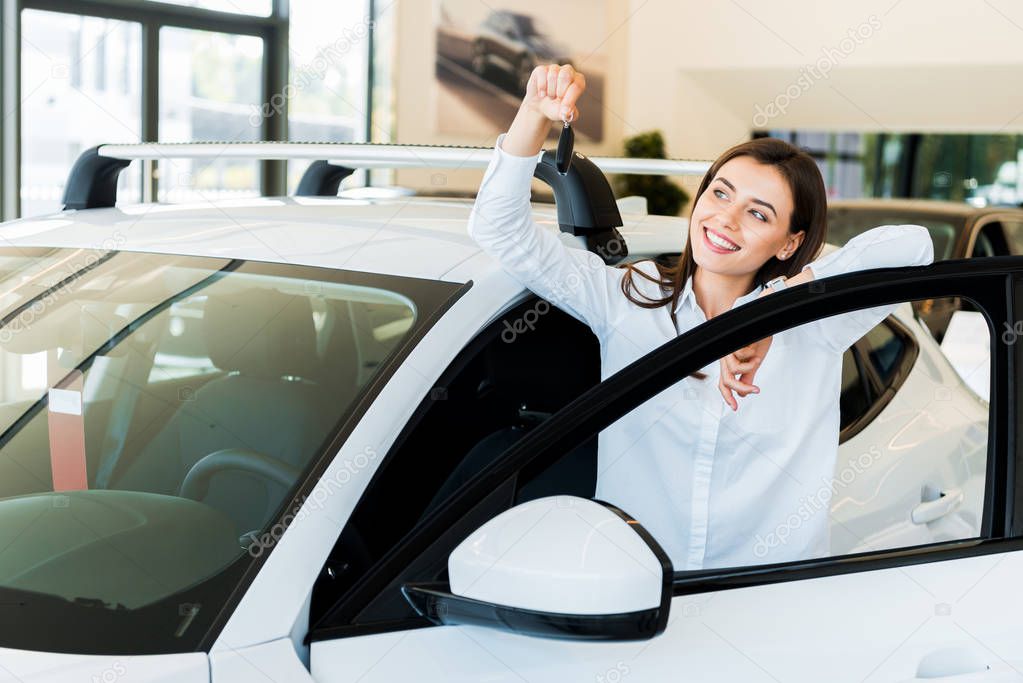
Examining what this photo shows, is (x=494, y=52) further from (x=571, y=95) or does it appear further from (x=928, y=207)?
(x=571, y=95)

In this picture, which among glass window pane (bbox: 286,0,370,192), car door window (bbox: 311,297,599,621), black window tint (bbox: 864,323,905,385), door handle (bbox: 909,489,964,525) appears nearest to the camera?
car door window (bbox: 311,297,599,621)

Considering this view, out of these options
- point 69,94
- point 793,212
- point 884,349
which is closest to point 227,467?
point 793,212

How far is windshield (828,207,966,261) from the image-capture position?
455 cm

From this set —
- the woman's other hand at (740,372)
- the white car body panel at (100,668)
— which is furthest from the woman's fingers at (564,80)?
the white car body panel at (100,668)

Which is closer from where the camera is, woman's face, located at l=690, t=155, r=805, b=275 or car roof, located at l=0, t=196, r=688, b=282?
car roof, located at l=0, t=196, r=688, b=282

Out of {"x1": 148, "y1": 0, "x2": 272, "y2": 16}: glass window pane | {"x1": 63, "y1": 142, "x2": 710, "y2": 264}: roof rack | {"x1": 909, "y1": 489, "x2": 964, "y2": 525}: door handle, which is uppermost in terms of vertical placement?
{"x1": 148, "y1": 0, "x2": 272, "y2": 16}: glass window pane

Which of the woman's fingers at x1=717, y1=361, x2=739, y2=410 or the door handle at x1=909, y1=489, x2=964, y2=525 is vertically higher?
the woman's fingers at x1=717, y1=361, x2=739, y2=410

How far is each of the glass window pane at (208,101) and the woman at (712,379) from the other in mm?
5846

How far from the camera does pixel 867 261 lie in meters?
1.37

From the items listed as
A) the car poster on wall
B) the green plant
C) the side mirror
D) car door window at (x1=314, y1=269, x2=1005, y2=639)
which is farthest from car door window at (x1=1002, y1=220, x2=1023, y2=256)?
the green plant

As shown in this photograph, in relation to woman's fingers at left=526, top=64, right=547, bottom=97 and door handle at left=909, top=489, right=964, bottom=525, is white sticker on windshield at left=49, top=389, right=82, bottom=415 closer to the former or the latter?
woman's fingers at left=526, top=64, right=547, bottom=97

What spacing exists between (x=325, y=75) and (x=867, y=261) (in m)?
7.52

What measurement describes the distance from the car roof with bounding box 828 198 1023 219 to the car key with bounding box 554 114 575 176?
336 cm

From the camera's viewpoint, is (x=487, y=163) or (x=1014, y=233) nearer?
(x=487, y=163)
